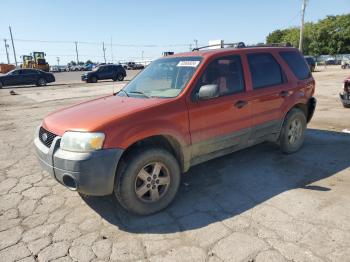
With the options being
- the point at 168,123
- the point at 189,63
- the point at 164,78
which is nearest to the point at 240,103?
the point at 189,63

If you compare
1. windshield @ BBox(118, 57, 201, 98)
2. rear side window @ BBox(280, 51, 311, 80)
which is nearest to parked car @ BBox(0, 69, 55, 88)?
windshield @ BBox(118, 57, 201, 98)

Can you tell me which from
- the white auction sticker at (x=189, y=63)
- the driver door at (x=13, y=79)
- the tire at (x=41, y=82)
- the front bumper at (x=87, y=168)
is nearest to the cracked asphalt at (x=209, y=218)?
the front bumper at (x=87, y=168)

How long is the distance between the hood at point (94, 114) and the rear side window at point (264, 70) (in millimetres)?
1654

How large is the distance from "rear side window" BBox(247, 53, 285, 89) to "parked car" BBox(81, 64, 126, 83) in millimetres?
24774

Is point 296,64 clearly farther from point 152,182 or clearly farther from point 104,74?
point 104,74

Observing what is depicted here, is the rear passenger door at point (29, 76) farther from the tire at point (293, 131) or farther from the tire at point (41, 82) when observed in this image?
the tire at point (293, 131)

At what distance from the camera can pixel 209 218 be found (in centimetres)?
352

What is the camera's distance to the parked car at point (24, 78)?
2433cm

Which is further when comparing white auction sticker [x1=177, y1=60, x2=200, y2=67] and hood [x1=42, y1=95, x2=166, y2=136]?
white auction sticker [x1=177, y1=60, x2=200, y2=67]

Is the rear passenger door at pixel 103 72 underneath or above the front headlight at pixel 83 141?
underneath

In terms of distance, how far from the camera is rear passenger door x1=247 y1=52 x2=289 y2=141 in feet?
15.1

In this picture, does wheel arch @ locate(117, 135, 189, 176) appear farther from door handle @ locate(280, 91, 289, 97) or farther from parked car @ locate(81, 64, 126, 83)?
parked car @ locate(81, 64, 126, 83)

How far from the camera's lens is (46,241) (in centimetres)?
320

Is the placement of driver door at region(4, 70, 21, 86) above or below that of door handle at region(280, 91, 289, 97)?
below
